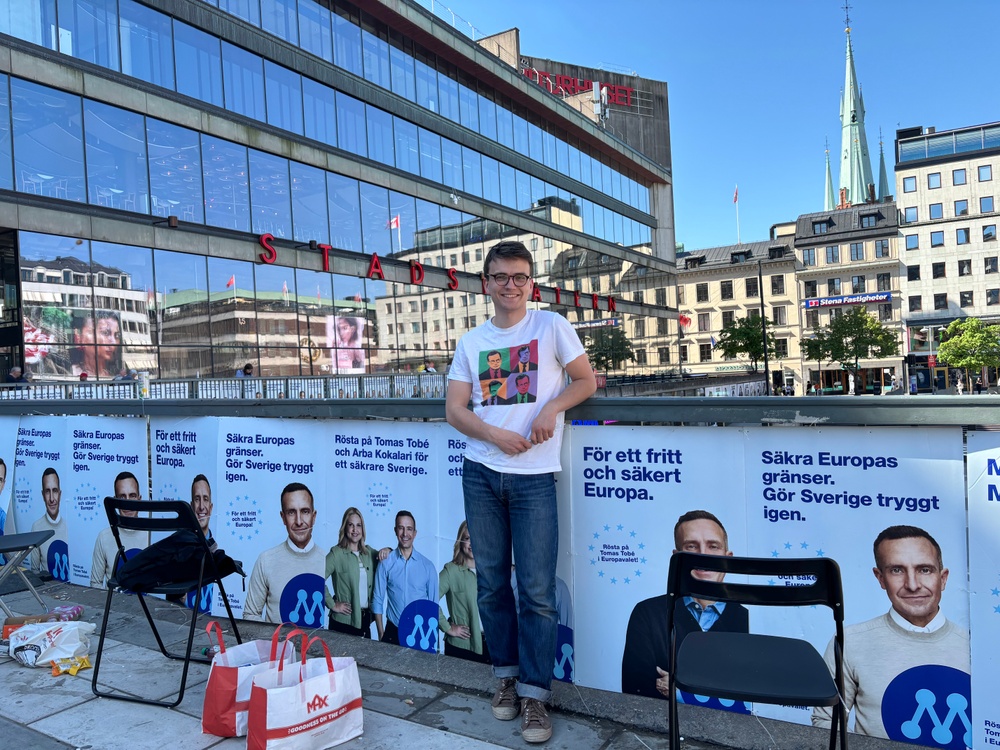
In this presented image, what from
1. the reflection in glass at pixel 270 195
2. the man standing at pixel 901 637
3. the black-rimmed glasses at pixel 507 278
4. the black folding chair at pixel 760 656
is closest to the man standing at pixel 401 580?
the black-rimmed glasses at pixel 507 278

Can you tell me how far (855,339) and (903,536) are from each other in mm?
75845

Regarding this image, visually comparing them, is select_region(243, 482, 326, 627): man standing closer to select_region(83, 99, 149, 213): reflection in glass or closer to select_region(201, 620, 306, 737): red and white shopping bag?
select_region(201, 620, 306, 737): red and white shopping bag

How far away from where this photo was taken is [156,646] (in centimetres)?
466

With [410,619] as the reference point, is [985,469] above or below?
above

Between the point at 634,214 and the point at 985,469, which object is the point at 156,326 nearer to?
the point at 985,469

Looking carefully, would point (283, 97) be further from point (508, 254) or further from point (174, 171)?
point (508, 254)

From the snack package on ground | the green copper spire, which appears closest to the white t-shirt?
the snack package on ground

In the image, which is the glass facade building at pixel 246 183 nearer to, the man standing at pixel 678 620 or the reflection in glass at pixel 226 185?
the reflection in glass at pixel 226 185

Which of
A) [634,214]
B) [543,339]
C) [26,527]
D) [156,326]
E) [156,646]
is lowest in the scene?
[156,646]

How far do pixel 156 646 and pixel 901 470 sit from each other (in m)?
4.35

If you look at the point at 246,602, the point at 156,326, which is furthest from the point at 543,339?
the point at 156,326

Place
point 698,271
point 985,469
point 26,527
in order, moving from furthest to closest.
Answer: point 698,271 < point 26,527 < point 985,469

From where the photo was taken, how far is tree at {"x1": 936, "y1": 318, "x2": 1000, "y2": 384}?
66.8m

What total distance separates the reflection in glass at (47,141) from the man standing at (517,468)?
58.9ft
